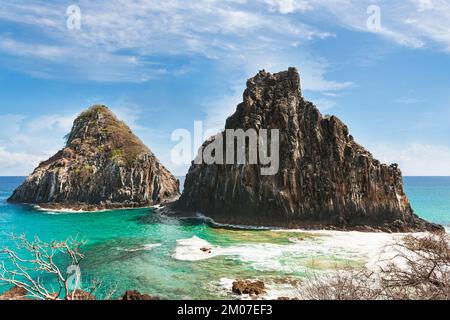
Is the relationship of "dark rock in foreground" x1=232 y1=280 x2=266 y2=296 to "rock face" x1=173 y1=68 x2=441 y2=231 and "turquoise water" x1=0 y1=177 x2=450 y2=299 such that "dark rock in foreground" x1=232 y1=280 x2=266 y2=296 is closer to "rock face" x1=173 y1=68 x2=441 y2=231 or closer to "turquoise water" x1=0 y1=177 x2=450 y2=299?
"turquoise water" x1=0 y1=177 x2=450 y2=299

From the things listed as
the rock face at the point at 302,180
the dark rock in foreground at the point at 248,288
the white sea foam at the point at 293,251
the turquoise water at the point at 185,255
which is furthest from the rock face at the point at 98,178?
the dark rock in foreground at the point at 248,288

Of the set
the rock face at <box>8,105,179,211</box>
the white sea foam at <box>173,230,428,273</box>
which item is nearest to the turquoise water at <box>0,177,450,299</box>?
the white sea foam at <box>173,230,428,273</box>

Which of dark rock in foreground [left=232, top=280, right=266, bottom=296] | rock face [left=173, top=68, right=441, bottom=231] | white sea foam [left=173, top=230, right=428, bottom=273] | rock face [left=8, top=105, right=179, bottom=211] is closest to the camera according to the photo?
dark rock in foreground [left=232, top=280, right=266, bottom=296]

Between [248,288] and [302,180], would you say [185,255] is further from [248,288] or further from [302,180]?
[302,180]

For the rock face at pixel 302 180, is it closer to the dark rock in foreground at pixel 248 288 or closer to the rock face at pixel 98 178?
the dark rock in foreground at pixel 248 288
